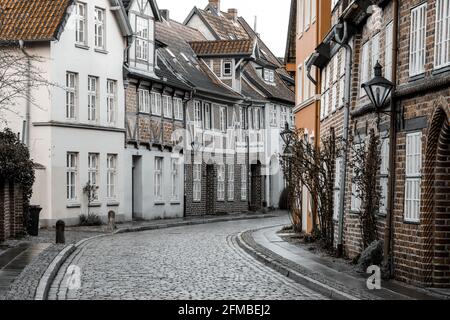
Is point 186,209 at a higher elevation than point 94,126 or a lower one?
lower

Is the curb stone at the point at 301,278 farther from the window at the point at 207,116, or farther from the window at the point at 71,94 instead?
the window at the point at 207,116

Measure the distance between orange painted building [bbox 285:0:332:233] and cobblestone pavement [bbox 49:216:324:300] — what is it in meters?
4.35

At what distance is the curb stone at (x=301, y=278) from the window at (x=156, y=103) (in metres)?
18.0

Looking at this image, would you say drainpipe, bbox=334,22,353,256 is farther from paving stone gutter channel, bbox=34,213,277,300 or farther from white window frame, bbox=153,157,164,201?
white window frame, bbox=153,157,164,201

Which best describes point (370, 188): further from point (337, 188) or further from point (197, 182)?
point (197, 182)

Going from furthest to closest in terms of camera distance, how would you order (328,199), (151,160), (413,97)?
(151,160)
(328,199)
(413,97)

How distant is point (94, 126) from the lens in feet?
120

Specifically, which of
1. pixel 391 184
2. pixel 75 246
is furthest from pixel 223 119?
pixel 391 184

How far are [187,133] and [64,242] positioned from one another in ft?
67.2

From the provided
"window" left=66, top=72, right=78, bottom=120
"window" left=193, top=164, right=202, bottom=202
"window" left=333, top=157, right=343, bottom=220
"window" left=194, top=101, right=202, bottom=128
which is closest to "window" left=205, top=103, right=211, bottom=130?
"window" left=194, top=101, right=202, bottom=128

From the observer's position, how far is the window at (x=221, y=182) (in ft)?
168

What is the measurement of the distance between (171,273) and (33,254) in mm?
4034

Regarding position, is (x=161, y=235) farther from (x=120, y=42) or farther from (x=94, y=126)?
(x=120, y=42)

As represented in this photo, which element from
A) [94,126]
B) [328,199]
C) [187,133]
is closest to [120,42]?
[94,126]
